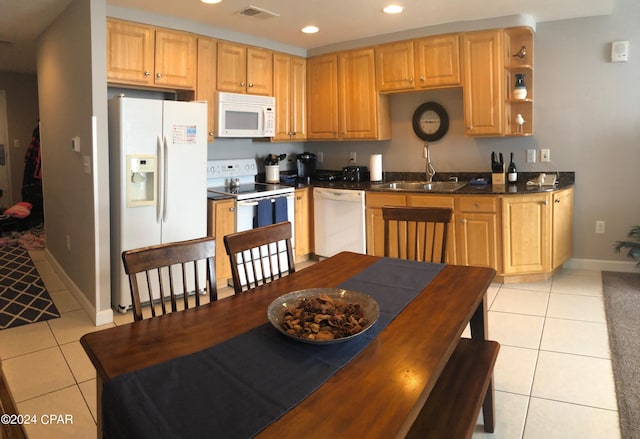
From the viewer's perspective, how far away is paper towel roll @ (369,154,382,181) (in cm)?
493

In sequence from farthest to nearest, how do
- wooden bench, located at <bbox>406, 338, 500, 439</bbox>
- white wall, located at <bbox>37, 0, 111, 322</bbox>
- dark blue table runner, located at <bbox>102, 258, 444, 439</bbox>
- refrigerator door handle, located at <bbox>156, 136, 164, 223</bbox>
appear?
refrigerator door handle, located at <bbox>156, 136, 164, 223</bbox> < white wall, located at <bbox>37, 0, 111, 322</bbox> < wooden bench, located at <bbox>406, 338, 500, 439</bbox> < dark blue table runner, located at <bbox>102, 258, 444, 439</bbox>

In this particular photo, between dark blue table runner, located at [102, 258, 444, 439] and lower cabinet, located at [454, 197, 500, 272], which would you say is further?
lower cabinet, located at [454, 197, 500, 272]

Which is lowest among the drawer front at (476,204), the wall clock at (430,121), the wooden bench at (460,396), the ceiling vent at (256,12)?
the wooden bench at (460,396)

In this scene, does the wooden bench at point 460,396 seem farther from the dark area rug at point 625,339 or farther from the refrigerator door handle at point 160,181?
the refrigerator door handle at point 160,181

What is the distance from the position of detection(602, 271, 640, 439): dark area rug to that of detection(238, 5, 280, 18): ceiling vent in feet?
11.3

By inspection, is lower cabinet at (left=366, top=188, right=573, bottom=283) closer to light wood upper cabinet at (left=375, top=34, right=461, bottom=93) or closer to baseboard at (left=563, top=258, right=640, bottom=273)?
baseboard at (left=563, top=258, right=640, bottom=273)

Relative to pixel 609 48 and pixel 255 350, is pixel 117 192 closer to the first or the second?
pixel 255 350

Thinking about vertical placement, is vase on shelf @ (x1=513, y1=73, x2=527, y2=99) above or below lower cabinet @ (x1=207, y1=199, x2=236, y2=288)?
above

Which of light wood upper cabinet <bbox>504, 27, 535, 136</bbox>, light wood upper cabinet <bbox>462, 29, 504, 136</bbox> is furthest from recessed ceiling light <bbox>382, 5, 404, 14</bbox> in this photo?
light wood upper cabinet <bbox>504, 27, 535, 136</bbox>

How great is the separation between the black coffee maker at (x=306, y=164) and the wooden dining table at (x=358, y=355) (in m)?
3.51

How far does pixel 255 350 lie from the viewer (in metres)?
1.29

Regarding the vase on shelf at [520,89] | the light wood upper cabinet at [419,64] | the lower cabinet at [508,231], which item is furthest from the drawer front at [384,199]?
the vase on shelf at [520,89]

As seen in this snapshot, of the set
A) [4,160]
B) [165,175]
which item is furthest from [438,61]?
[4,160]

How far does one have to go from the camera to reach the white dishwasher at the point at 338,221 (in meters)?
4.45
